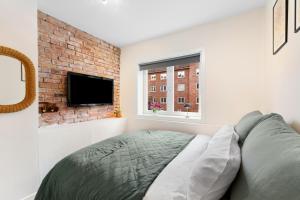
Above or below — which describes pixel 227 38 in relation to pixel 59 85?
above

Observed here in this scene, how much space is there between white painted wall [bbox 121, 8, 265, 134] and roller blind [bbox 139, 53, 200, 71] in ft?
0.38

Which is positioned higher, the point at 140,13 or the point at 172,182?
the point at 140,13

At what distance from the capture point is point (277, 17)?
1.53m

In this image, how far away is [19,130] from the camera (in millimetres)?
1658

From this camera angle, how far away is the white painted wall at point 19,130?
1544 millimetres

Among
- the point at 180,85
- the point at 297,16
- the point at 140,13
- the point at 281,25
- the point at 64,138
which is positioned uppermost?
the point at 140,13

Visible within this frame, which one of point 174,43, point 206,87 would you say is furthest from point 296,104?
point 174,43

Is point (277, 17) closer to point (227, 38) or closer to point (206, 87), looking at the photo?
point (227, 38)

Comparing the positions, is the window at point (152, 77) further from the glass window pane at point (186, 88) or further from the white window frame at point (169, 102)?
the glass window pane at point (186, 88)

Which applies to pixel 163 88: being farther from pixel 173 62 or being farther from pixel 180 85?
pixel 173 62

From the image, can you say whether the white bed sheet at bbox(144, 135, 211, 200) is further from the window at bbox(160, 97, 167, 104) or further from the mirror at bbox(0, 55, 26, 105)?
→ the window at bbox(160, 97, 167, 104)

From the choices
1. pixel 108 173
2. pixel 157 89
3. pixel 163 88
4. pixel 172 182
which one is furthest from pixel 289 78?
pixel 157 89

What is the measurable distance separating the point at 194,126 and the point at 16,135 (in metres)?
2.34

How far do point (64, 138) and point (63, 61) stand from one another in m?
1.19
